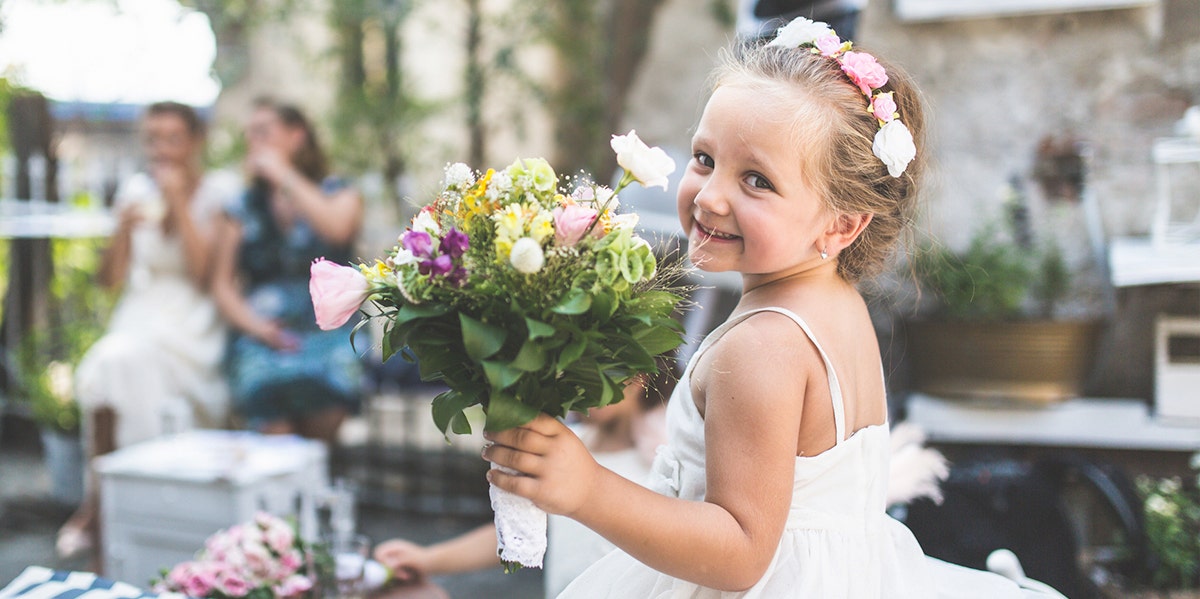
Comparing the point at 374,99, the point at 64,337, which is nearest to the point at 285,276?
the point at 374,99

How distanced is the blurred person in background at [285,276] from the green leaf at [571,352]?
3.46 m

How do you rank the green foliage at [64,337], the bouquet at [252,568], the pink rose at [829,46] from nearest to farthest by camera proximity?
the pink rose at [829,46]
the bouquet at [252,568]
the green foliage at [64,337]

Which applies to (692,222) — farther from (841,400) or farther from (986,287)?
(986,287)

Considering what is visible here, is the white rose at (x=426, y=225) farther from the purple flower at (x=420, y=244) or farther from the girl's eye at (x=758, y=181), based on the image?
the girl's eye at (x=758, y=181)

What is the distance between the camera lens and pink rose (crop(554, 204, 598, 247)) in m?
1.09

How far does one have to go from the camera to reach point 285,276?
4.54m

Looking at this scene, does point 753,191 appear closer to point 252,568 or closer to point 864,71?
point 864,71

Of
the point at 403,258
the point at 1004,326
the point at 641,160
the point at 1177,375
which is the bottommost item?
the point at 1177,375

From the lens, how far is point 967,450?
3.36 meters

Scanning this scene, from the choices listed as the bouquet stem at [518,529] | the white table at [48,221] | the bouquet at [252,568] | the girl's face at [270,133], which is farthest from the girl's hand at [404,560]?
the white table at [48,221]

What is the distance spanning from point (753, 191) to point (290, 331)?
11.9 feet

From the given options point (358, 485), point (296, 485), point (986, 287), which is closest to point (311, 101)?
point (358, 485)

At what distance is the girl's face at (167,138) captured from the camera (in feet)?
14.7

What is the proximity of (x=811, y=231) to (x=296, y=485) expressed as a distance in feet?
8.35
